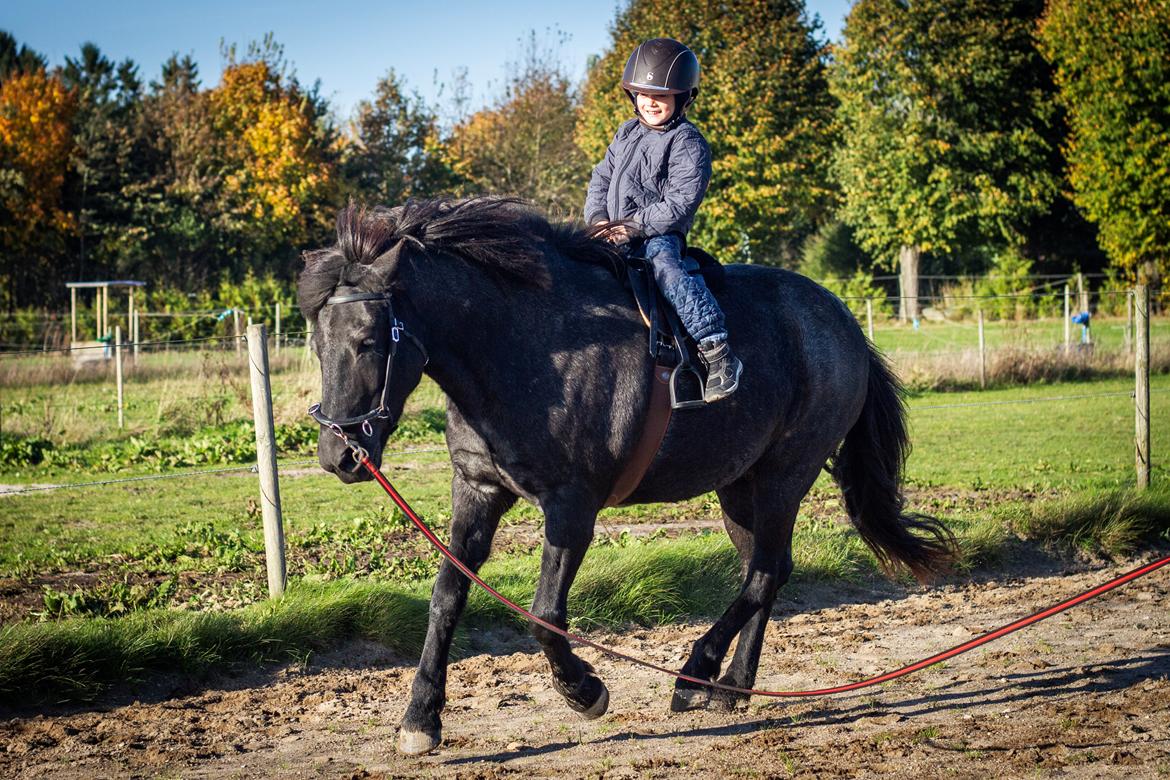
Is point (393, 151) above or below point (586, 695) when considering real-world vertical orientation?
above

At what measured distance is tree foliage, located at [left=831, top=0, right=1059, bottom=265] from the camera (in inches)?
1366

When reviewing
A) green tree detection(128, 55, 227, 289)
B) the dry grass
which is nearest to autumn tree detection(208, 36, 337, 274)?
green tree detection(128, 55, 227, 289)

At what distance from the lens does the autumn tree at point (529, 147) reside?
3788 centimetres

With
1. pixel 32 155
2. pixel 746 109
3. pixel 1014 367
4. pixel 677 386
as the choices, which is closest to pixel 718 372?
pixel 677 386

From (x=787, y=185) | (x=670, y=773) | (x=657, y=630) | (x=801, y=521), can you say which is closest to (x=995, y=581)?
(x=801, y=521)

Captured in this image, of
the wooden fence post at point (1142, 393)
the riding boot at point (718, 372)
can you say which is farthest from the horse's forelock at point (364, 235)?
the wooden fence post at point (1142, 393)

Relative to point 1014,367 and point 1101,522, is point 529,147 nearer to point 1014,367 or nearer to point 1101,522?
point 1014,367

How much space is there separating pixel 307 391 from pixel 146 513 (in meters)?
4.66

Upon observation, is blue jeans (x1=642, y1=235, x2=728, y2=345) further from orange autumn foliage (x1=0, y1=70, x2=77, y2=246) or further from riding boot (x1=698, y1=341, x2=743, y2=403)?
orange autumn foliage (x1=0, y1=70, x2=77, y2=246)

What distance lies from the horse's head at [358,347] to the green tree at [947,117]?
3275 centimetres

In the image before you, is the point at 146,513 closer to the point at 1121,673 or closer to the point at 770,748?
the point at 770,748

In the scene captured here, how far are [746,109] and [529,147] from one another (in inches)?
335

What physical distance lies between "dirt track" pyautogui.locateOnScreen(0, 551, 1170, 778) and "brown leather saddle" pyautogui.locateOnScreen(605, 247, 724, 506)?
1214mm

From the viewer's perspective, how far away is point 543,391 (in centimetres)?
448
